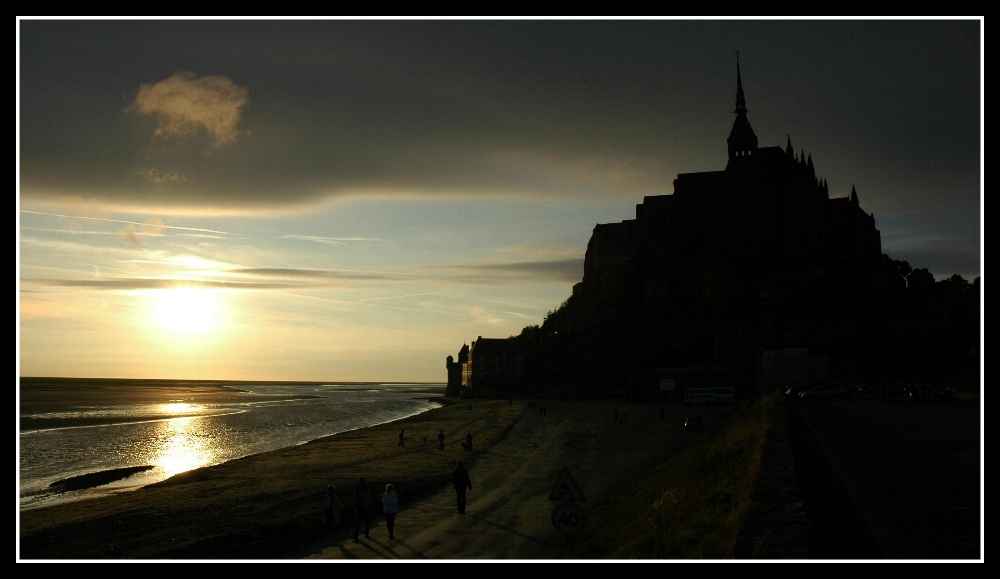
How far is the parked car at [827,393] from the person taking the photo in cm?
5491

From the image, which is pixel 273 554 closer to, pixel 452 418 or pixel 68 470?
pixel 68 470

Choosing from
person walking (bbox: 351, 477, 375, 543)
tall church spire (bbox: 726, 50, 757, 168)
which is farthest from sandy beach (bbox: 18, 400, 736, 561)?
tall church spire (bbox: 726, 50, 757, 168)

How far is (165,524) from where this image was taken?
82.2 feet

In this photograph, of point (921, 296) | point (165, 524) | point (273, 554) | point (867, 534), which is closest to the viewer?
point (867, 534)

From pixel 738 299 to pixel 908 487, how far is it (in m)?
97.0

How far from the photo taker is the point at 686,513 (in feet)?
49.5

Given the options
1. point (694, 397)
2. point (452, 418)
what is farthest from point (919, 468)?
point (452, 418)

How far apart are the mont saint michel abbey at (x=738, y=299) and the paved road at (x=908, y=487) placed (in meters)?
67.6

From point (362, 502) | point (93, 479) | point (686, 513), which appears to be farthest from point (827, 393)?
point (93, 479)

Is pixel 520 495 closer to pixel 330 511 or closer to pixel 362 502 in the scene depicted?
pixel 330 511

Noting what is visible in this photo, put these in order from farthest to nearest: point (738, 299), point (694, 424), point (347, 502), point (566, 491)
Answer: point (738, 299) < point (694, 424) < point (347, 502) < point (566, 491)

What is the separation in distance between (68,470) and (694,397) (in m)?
56.6

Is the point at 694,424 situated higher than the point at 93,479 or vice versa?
the point at 694,424

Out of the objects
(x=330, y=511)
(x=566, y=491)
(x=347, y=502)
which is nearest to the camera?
(x=566, y=491)
